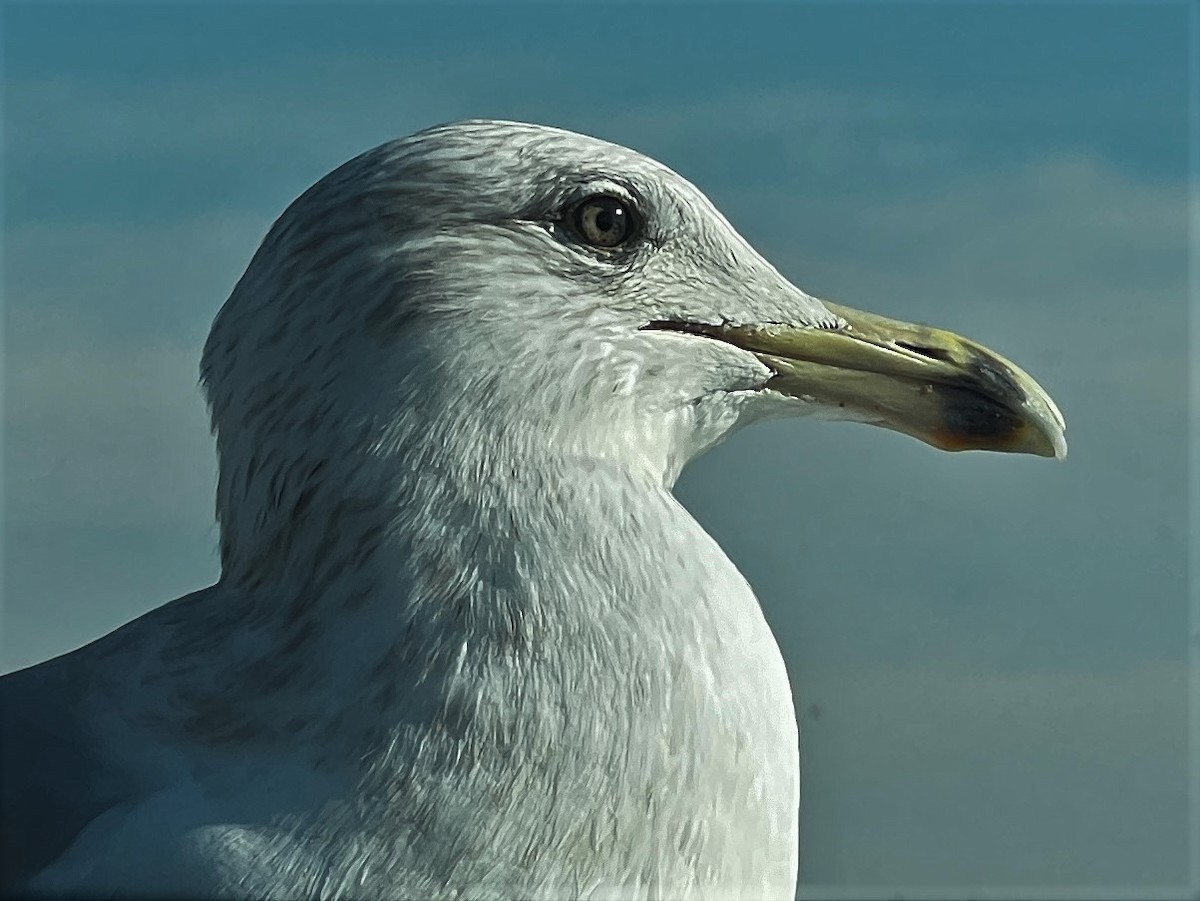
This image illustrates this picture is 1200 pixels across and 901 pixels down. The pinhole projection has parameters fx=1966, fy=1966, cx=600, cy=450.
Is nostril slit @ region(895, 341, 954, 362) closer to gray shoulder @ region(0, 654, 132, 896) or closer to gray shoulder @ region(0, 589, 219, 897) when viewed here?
gray shoulder @ region(0, 589, 219, 897)

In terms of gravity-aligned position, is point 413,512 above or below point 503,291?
below

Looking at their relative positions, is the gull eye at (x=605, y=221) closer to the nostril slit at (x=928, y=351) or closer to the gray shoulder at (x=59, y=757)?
the nostril slit at (x=928, y=351)

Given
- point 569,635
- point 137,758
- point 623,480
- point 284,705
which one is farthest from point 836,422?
point 137,758

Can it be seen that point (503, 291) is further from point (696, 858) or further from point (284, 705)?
point (696, 858)

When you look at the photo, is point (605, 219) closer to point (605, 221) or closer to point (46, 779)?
A: point (605, 221)

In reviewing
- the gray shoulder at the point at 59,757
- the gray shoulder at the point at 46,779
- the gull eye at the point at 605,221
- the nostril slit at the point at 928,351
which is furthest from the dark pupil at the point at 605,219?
the gray shoulder at the point at 46,779

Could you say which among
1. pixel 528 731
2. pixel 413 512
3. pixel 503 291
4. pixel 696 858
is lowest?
pixel 696 858

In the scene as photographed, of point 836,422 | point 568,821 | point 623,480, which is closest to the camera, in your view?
point 568,821

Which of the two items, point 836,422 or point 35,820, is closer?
point 35,820
